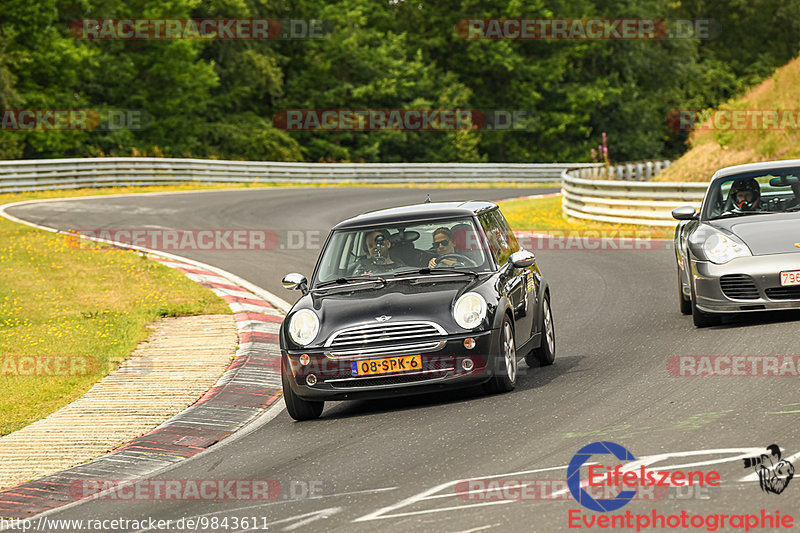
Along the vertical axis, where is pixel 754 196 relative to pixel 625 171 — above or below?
above

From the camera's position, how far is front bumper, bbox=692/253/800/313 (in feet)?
34.6

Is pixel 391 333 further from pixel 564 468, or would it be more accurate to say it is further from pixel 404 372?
pixel 564 468

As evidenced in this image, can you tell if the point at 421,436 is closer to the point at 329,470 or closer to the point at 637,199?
the point at 329,470

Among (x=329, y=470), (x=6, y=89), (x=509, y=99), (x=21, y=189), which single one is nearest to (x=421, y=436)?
(x=329, y=470)

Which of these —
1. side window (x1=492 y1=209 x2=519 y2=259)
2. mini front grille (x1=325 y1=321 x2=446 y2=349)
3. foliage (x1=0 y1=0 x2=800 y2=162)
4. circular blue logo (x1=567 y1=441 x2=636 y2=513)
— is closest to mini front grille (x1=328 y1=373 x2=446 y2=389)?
mini front grille (x1=325 y1=321 x2=446 y2=349)

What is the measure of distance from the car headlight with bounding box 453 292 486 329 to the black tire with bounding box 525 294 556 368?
5.35 feet

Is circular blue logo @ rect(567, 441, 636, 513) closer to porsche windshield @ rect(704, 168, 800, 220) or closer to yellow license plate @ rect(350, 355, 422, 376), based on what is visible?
yellow license plate @ rect(350, 355, 422, 376)

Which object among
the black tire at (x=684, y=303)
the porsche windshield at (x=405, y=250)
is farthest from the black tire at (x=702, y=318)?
the porsche windshield at (x=405, y=250)

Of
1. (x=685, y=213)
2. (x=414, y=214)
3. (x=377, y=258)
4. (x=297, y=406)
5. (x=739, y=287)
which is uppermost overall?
(x=414, y=214)

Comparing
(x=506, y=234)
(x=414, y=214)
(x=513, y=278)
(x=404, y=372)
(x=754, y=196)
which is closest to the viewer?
(x=404, y=372)

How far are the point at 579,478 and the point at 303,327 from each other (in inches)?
126

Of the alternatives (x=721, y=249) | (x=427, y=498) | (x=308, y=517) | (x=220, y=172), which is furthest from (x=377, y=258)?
(x=220, y=172)

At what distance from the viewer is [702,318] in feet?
36.8

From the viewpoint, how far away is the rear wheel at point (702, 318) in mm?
11141
